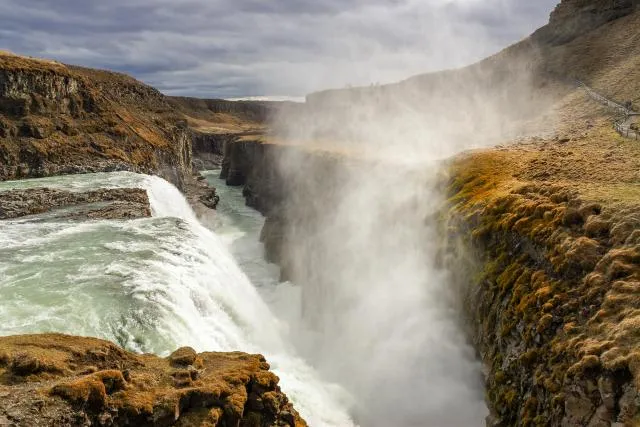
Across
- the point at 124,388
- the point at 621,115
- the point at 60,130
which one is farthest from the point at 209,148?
the point at 124,388

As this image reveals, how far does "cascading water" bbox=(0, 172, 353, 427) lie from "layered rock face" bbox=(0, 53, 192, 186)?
21750mm

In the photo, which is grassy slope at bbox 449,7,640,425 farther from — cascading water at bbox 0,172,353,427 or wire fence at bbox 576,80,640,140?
cascading water at bbox 0,172,353,427

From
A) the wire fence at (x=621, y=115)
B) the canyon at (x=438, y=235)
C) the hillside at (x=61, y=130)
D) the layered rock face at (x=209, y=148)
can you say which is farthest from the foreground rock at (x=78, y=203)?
the layered rock face at (x=209, y=148)

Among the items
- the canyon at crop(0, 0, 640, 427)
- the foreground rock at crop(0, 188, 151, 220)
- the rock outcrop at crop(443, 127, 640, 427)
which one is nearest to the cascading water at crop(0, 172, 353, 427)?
the foreground rock at crop(0, 188, 151, 220)

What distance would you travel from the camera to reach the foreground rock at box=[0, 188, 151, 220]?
1214 inches

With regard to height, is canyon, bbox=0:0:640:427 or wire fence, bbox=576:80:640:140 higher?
wire fence, bbox=576:80:640:140

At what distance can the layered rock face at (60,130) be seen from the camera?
4781 centimetres

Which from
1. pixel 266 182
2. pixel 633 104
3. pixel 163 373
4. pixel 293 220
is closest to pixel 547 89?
pixel 633 104

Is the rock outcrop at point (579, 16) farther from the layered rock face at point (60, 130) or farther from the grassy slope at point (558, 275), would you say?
the layered rock face at point (60, 130)

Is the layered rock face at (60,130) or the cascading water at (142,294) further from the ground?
the layered rock face at (60,130)

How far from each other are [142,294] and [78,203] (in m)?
20.2

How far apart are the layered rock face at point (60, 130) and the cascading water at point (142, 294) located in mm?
21750

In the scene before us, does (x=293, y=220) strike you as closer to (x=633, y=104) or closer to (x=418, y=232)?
(x=418, y=232)

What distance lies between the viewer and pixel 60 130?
53094mm
